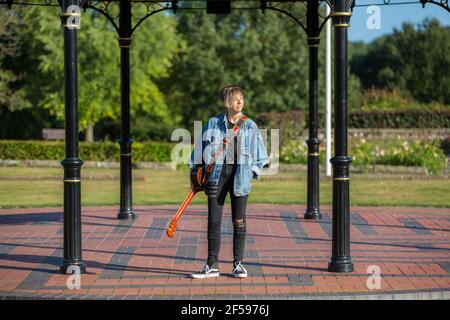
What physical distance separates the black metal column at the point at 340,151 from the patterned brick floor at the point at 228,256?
0.72 feet

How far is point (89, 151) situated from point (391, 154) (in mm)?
10226

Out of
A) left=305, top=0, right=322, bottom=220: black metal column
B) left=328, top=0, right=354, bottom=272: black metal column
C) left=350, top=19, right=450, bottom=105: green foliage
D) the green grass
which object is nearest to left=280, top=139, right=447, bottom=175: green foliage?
the green grass

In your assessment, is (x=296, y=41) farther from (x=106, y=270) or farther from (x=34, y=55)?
(x=106, y=270)

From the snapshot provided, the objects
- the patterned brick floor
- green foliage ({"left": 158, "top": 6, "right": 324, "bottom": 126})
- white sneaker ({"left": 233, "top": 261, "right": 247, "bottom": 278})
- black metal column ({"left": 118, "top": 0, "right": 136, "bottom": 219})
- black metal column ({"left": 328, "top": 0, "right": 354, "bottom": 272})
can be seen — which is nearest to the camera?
the patterned brick floor

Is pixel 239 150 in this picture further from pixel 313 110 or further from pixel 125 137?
pixel 125 137

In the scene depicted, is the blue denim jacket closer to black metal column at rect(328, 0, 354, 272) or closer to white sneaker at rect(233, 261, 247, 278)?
white sneaker at rect(233, 261, 247, 278)

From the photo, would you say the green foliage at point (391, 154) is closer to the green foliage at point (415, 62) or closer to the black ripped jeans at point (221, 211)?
the black ripped jeans at point (221, 211)

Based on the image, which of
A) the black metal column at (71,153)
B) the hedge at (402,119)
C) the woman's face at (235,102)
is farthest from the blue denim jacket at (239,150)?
the hedge at (402,119)

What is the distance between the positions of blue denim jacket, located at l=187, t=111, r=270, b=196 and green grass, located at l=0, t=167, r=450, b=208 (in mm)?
8405

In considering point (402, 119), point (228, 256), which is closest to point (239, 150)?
point (228, 256)

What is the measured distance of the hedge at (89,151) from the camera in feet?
94.8

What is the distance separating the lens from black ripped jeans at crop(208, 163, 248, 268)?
828cm

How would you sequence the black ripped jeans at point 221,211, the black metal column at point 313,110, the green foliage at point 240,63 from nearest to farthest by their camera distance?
1. the black ripped jeans at point 221,211
2. the black metal column at point 313,110
3. the green foliage at point 240,63

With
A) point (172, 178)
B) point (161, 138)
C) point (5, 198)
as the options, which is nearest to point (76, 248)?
point (5, 198)
